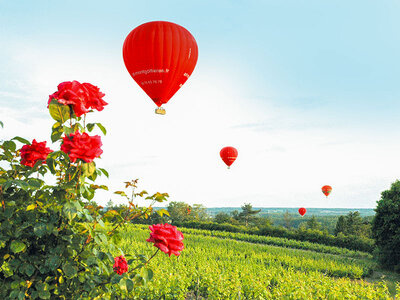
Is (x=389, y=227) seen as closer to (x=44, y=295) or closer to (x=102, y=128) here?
(x=102, y=128)

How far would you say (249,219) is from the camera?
65.4m

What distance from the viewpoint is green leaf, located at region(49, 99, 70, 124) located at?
9.25 ft

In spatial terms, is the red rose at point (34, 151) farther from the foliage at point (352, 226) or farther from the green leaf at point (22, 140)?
the foliage at point (352, 226)

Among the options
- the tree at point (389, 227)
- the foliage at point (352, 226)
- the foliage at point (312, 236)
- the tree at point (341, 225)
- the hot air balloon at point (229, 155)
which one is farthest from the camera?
the tree at point (341, 225)

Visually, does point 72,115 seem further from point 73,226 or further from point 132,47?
point 132,47

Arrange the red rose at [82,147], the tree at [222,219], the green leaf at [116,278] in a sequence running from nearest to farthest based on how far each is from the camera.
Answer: the red rose at [82,147] → the green leaf at [116,278] → the tree at [222,219]

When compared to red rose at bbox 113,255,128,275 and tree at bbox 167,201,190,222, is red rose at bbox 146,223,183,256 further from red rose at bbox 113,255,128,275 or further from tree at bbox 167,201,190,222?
tree at bbox 167,201,190,222

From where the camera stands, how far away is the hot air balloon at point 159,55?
8.62 m

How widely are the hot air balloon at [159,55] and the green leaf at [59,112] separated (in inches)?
244

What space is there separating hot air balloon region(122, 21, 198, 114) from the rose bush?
19.4ft

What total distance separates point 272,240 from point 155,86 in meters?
19.2

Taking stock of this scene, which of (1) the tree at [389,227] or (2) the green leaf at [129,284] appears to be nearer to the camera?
(2) the green leaf at [129,284]

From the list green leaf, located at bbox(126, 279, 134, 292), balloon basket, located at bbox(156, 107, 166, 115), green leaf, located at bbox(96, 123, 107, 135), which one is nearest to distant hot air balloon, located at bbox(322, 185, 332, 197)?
balloon basket, located at bbox(156, 107, 166, 115)

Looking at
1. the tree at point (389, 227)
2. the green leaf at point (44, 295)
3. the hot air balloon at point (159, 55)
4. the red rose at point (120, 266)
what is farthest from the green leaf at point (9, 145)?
the tree at point (389, 227)
